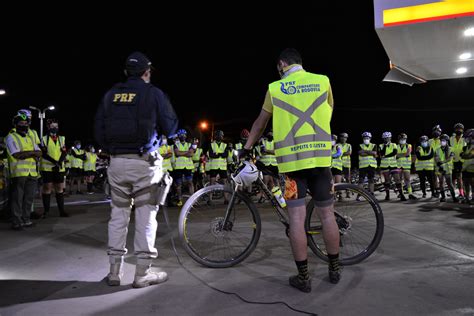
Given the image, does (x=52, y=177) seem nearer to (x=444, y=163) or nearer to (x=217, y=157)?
(x=217, y=157)

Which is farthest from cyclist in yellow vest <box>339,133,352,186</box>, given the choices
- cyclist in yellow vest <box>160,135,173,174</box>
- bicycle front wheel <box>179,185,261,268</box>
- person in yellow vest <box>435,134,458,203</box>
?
bicycle front wheel <box>179,185,261,268</box>

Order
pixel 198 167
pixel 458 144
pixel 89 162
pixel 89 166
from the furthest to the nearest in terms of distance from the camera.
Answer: pixel 89 162 → pixel 89 166 → pixel 198 167 → pixel 458 144

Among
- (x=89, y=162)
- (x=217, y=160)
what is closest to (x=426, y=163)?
(x=217, y=160)

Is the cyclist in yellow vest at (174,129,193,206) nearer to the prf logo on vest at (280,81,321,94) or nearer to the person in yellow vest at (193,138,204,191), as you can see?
the person in yellow vest at (193,138,204,191)

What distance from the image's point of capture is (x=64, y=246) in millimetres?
5246

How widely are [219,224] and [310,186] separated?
4.20 feet

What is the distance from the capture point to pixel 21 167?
690 cm

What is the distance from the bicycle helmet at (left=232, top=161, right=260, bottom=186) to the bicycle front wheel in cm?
15

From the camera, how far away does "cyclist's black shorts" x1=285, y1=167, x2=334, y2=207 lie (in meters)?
3.38

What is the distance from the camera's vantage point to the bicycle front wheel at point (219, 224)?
4.16 metres

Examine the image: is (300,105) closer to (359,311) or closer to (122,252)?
(359,311)

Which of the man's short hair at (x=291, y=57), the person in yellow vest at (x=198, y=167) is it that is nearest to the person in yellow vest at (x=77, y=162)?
the person in yellow vest at (x=198, y=167)

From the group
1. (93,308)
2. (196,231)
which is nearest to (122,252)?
(93,308)

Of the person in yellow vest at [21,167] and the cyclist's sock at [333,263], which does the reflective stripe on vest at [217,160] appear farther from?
the cyclist's sock at [333,263]
